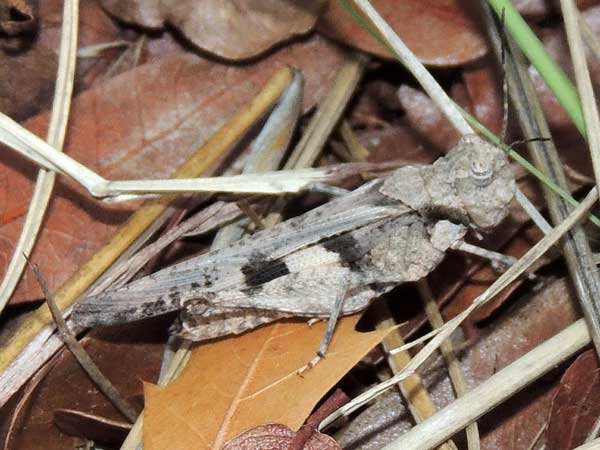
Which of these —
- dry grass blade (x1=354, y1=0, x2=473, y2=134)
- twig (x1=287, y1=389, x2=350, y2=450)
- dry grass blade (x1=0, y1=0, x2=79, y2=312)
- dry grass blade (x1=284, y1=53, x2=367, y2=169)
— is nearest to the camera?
twig (x1=287, y1=389, x2=350, y2=450)

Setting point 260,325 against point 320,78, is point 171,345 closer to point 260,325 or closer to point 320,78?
point 260,325

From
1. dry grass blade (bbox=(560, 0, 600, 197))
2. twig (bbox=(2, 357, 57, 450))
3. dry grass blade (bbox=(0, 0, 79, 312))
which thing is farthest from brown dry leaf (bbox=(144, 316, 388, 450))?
dry grass blade (bbox=(560, 0, 600, 197))

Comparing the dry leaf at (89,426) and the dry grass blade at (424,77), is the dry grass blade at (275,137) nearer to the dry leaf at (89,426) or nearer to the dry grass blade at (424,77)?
the dry grass blade at (424,77)

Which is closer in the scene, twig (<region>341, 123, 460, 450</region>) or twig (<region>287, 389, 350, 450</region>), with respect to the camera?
twig (<region>287, 389, 350, 450</region>)

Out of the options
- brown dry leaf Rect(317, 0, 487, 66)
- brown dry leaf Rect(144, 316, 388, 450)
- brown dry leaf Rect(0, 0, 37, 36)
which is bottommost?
brown dry leaf Rect(144, 316, 388, 450)

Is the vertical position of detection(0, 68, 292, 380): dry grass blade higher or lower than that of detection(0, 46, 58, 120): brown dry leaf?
lower

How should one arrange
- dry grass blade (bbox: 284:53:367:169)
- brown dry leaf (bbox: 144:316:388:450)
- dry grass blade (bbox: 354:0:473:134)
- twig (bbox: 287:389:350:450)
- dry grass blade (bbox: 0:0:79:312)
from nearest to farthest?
twig (bbox: 287:389:350:450), brown dry leaf (bbox: 144:316:388:450), dry grass blade (bbox: 354:0:473:134), dry grass blade (bbox: 0:0:79:312), dry grass blade (bbox: 284:53:367:169)

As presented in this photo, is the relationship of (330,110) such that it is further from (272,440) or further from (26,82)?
(272,440)

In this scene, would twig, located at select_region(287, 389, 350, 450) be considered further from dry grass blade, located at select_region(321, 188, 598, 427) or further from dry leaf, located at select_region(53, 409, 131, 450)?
dry leaf, located at select_region(53, 409, 131, 450)
